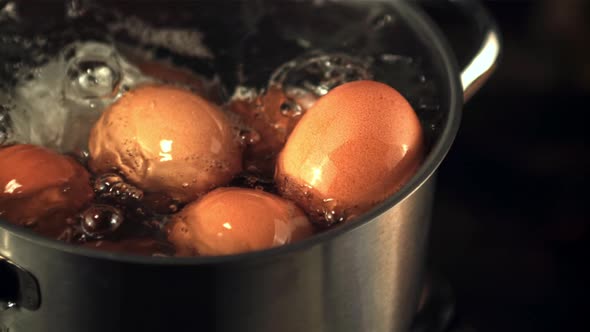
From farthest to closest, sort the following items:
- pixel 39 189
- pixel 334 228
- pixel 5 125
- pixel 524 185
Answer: pixel 524 185, pixel 5 125, pixel 39 189, pixel 334 228

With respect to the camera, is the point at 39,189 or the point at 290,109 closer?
the point at 39,189

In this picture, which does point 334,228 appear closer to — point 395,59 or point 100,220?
point 100,220

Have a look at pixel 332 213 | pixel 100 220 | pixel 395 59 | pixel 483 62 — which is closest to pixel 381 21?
pixel 395 59

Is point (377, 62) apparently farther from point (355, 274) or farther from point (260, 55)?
point (355, 274)

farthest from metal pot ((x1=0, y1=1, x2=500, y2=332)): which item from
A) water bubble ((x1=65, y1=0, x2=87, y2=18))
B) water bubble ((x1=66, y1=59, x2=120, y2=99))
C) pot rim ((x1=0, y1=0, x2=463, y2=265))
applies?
water bubble ((x1=65, y1=0, x2=87, y2=18))

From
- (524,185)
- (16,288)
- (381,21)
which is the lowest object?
(524,185)

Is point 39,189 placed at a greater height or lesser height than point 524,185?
greater
